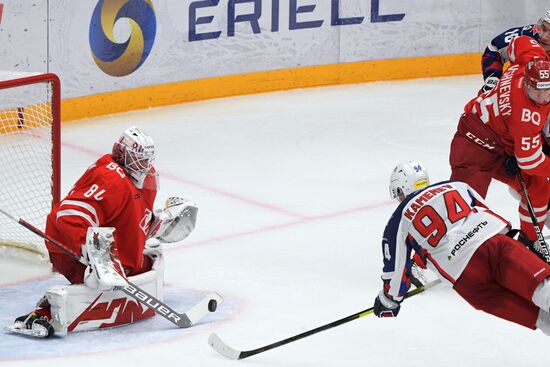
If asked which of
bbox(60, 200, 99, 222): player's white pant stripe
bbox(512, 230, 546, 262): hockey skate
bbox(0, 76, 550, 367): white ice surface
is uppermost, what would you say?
bbox(60, 200, 99, 222): player's white pant stripe

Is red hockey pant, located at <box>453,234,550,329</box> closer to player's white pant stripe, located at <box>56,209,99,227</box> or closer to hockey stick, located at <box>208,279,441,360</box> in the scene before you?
hockey stick, located at <box>208,279,441,360</box>

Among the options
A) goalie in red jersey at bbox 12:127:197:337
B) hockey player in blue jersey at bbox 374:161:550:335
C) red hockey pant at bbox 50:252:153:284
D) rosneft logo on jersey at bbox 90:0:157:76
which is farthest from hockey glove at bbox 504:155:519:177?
rosneft logo on jersey at bbox 90:0:157:76

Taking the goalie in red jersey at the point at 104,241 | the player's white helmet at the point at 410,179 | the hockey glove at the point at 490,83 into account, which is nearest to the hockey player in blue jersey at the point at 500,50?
the hockey glove at the point at 490,83

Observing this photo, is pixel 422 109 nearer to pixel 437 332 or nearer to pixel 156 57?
pixel 156 57

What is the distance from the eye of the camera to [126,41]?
26.6ft

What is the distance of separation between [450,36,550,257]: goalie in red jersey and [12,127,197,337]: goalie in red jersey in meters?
1.33

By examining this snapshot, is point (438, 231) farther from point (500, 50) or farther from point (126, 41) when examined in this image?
point (126, 41)

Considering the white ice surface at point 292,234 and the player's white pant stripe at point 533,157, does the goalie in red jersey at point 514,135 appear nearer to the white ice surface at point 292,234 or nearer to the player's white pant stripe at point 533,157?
the player's white pant stripe at point 533,157

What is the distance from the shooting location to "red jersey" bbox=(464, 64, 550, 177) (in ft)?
16.4

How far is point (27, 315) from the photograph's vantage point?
182 inches

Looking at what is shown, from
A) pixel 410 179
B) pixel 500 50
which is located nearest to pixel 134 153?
pixel 410 179

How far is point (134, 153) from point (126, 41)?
138 inches

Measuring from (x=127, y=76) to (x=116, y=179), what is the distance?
3607mm

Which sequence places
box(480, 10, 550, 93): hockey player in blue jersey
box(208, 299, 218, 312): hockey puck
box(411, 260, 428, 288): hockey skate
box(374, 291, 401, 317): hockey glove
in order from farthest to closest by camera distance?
1. box(480, 10, 550, 93): hockey player in blue jersey
2. box(411, 260, 428, 288): hockey skate
3. box(208, 299, 218, 312): hockey puck
4. box(374, 291, 401, 317): hockey glove
